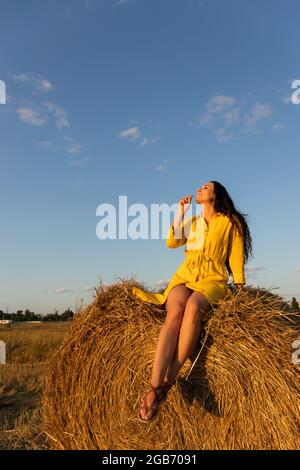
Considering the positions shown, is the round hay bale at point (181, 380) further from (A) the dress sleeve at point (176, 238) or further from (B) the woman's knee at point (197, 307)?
(A) the dress sleeve at point (176, 238)

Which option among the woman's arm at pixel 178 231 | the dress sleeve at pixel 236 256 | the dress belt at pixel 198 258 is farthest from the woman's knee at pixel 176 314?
the woman's arm at pixel 178 231

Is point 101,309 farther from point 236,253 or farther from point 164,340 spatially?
point 236,253

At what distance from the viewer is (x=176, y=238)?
471cm

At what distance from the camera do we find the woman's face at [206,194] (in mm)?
4719

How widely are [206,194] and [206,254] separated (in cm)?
58

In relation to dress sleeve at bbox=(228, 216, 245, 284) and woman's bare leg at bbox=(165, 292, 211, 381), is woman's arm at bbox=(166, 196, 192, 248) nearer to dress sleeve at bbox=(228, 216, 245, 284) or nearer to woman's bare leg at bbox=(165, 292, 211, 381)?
dress sleeve at bbox=(228, 216, 245, 284)

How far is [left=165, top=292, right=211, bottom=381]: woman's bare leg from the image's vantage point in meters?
3.91

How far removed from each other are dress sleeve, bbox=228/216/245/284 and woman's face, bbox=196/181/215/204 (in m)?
0.34

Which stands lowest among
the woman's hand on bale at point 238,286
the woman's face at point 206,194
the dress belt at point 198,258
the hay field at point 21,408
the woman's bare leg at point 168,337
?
the hay field at point 21,408

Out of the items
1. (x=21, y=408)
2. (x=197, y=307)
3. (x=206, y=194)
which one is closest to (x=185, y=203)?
(x=206, y=194)

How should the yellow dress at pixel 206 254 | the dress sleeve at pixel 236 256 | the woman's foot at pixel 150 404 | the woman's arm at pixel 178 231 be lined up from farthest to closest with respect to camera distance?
the woman's arm at pixel 178 231, the dress sleeve at pixel 236 256, the yellow dress at pixel 206 254, the woman's foot at pixel 150 404

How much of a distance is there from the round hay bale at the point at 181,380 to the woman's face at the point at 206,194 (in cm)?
87

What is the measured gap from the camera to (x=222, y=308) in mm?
4047

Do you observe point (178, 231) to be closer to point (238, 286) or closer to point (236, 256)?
point (236, 256)
